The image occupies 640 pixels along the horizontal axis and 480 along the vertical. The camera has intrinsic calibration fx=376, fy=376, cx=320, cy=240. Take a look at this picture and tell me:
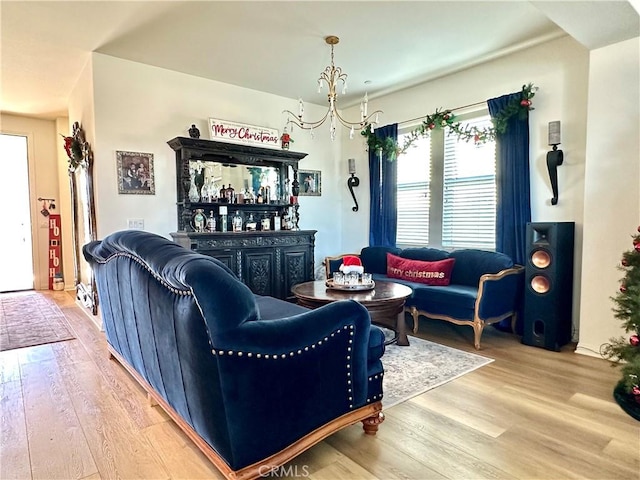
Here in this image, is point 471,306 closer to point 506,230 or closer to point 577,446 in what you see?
point 506,230

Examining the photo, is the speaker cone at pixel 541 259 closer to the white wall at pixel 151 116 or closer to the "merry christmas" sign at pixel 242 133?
the "merry christmas" sign at pixel 242 133

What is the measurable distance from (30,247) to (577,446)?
776 cm

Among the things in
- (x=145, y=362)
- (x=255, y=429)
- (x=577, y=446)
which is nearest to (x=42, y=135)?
(x=145, y=362)

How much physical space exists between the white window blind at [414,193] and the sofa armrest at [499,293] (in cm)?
133

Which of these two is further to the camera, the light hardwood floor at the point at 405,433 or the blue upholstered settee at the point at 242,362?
the light hardwood floor at the point at 405,433

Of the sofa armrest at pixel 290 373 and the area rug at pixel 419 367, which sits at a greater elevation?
the sofa armrest at pixel 290 373

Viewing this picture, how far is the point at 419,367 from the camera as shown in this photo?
299 cm

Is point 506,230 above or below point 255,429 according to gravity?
above

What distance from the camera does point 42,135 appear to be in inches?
252

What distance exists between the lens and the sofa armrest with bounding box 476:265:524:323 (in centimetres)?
344

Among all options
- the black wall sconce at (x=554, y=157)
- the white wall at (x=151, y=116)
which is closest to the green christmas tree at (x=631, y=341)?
the black wall sconce at (x=554, y=157)

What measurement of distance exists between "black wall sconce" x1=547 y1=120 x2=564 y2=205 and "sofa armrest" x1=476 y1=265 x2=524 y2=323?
2.71 ft


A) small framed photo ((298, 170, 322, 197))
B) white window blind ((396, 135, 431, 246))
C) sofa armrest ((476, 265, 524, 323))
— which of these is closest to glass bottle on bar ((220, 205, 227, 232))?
small framed photo ((298, 170, 322, 197))

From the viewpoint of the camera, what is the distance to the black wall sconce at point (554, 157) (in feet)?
11.6
